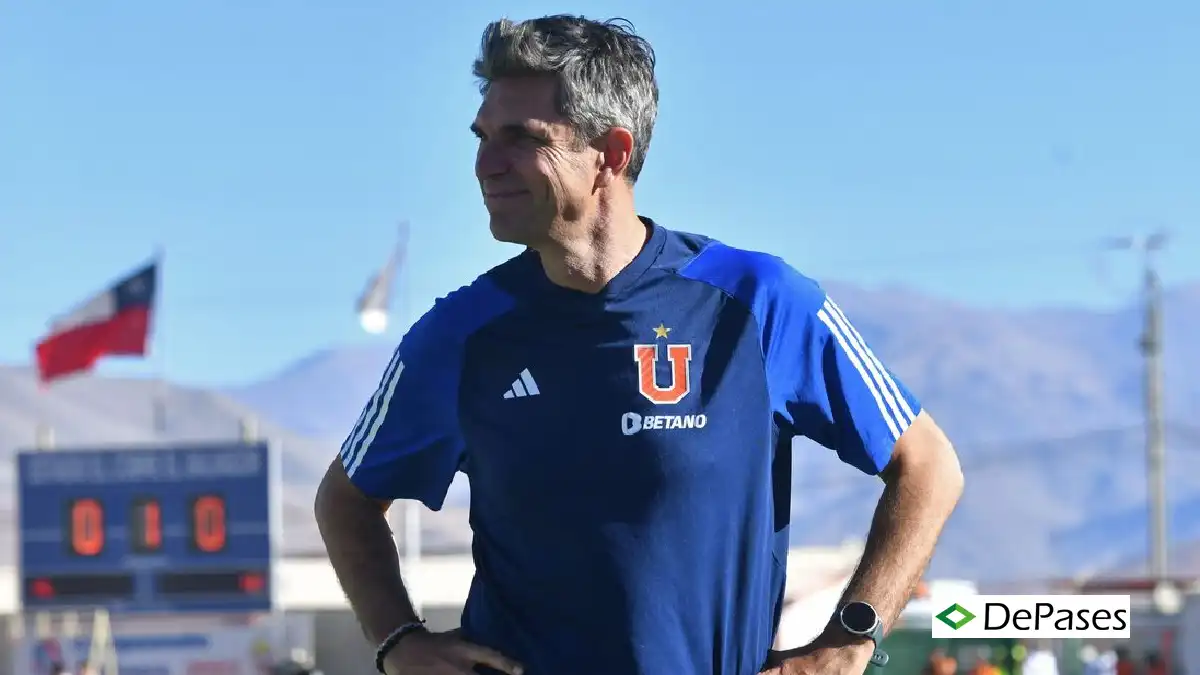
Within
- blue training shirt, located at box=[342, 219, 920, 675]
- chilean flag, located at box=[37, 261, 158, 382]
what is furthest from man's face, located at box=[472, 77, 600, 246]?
chilean flag, located at box=[37, 261, 158, 382]

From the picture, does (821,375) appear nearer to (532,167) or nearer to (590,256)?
(590,256)

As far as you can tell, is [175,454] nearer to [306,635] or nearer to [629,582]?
[306,635]

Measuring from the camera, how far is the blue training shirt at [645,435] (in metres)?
3.22

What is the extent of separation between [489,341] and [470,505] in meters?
0.26

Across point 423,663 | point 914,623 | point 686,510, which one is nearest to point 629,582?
→ point 686,510

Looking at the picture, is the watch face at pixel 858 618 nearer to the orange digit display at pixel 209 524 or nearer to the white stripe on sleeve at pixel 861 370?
the white stripe on sleeve at pixel 861 370

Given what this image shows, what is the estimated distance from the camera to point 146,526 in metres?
23.8

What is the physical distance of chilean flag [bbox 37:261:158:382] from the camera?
28047mm

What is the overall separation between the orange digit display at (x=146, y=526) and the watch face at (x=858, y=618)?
21.2 meters

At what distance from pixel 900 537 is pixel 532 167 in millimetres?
809

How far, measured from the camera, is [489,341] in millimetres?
3416

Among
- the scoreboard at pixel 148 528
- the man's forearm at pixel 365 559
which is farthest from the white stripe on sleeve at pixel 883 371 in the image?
the scoreboard at pixel 148 528

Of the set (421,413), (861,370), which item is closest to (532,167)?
(421,413)

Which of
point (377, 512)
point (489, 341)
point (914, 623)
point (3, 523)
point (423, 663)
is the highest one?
point (489, 341)
